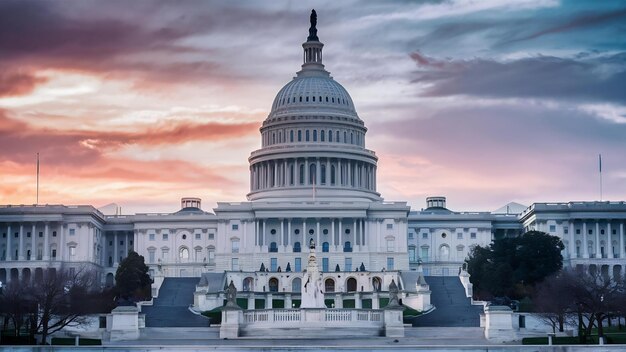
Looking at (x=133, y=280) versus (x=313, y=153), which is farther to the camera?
(x=313, y=153)

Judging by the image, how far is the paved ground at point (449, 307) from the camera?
122m

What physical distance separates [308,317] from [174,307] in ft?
99.0

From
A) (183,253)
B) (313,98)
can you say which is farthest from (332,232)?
(313,98)

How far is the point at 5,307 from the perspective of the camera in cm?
10581

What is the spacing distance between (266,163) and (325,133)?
28.8ft

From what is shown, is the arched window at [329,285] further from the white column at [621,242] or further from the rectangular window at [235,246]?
the white column at [621,242]

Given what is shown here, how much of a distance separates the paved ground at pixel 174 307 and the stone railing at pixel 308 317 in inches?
487

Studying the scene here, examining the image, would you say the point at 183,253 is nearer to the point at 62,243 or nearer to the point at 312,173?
the point at 62,243

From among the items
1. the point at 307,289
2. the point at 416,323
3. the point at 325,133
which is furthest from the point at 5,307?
the point at 325,133

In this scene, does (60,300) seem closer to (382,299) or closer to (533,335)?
(533,335)

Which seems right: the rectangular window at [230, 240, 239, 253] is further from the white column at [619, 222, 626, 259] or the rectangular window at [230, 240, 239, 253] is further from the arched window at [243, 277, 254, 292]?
the white column at [619, 222, 626, 259]

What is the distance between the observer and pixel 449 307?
136 m

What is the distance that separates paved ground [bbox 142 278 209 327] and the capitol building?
12.2m

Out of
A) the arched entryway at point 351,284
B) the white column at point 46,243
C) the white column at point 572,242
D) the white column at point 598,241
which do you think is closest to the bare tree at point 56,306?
the arched entryway at point 351,284
